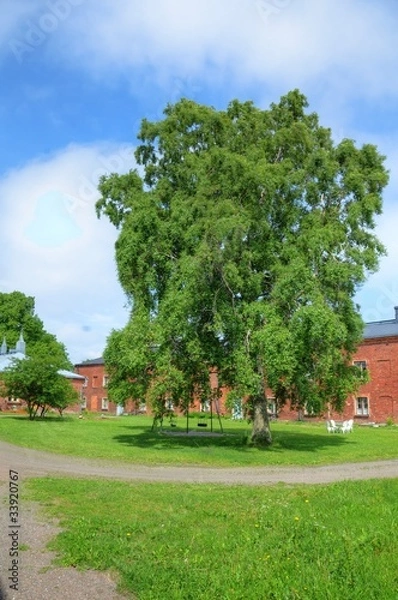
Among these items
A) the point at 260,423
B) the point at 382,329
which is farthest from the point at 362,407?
the point at 260,423

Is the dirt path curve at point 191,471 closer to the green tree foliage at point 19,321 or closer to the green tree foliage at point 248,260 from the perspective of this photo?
the green tree foliage at point 248,260

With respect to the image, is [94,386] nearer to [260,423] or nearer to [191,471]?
[260,423]

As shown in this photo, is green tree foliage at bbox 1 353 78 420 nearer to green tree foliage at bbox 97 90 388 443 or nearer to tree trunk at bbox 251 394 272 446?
green tree foliage at bbox 97 90 388 443

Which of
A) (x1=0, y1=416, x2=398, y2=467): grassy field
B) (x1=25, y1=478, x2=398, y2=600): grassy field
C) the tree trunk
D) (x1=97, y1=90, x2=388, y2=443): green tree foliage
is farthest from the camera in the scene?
the tree trunk

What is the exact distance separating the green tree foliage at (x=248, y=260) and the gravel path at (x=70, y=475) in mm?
4940

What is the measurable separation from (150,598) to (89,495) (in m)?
5.86

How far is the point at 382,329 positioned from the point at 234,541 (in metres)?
45.4

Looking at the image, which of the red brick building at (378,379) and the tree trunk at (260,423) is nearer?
the tree trunk at (260,423)

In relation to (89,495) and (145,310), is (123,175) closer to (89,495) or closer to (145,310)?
(145,310)

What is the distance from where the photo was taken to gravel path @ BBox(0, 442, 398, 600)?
20.5ft

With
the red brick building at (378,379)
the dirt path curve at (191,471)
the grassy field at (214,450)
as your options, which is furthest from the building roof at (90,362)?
the dirt path curve at (191,471)

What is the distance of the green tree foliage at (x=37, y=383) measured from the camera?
1661 inches

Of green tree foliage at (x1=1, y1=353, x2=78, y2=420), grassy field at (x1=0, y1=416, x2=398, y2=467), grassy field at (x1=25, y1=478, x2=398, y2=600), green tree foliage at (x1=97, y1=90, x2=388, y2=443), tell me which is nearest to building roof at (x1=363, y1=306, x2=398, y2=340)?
grassy field at (x1=0, y1=416, x2=398, y2=467)

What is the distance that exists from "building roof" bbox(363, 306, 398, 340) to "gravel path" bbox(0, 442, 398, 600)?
101 ft
